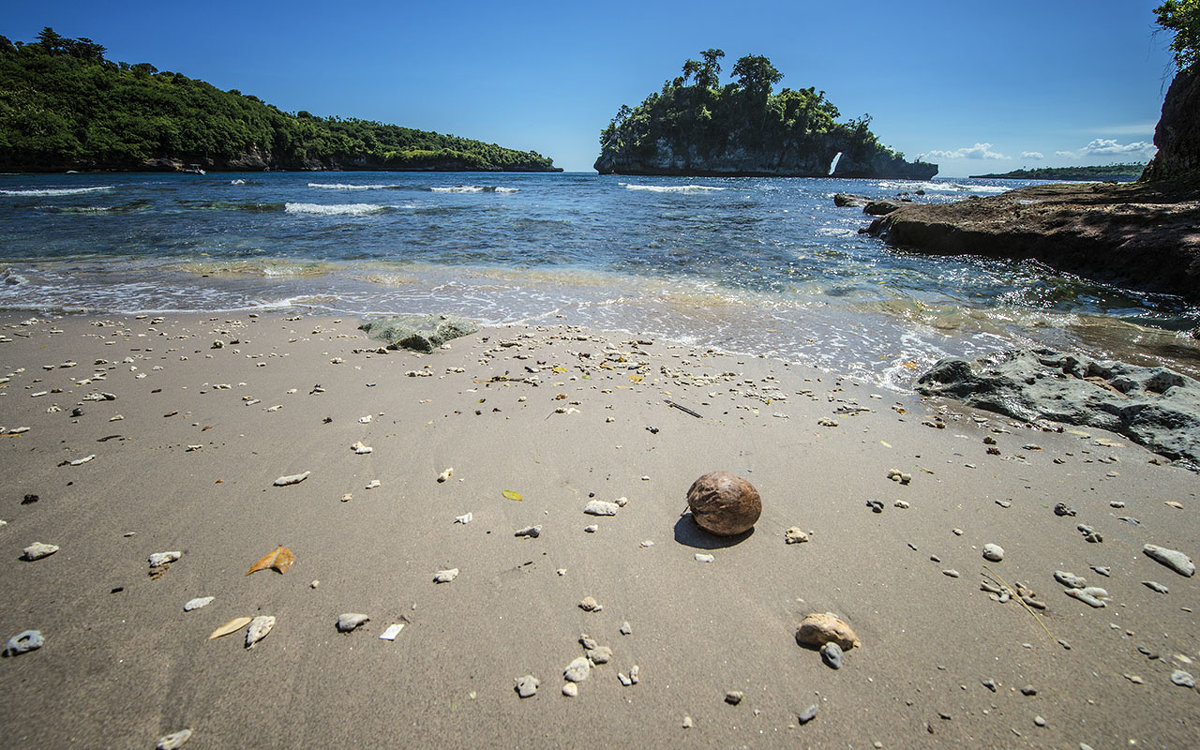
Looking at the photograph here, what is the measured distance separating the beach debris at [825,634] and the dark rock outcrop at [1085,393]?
371 centimetres

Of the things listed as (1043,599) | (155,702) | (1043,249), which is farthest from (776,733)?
(1043,249)

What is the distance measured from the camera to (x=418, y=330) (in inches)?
241

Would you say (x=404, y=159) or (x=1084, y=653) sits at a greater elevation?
(x=404, y=159)

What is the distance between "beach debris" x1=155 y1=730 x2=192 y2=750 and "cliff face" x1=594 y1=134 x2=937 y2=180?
446ft

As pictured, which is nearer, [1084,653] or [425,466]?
[1084,653]

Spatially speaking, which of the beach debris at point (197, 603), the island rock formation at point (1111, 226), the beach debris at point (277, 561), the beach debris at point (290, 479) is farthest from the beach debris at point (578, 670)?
the island rock formation at point (1111, 226)

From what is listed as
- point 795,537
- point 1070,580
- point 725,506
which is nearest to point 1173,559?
point 1070,580

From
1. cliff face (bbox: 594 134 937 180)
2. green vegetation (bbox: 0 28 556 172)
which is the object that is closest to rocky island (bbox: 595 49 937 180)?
cliff face (bbox: 594 134 937 180)

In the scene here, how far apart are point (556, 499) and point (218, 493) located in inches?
86.3

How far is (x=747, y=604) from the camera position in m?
2.29

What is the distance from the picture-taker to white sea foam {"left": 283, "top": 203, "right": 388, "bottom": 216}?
79.3ft

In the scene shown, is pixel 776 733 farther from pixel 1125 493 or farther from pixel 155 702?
pixel 1125 493

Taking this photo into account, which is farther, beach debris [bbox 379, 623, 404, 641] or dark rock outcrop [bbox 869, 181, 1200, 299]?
dark rock outcrop [bbox 869, 181, 1200, 299]

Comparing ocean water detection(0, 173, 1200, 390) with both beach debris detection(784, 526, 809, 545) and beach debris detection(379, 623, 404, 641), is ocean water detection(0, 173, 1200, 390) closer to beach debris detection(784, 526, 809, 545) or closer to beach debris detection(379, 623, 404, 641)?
beach debris detection(784, 526, 809, 545)
